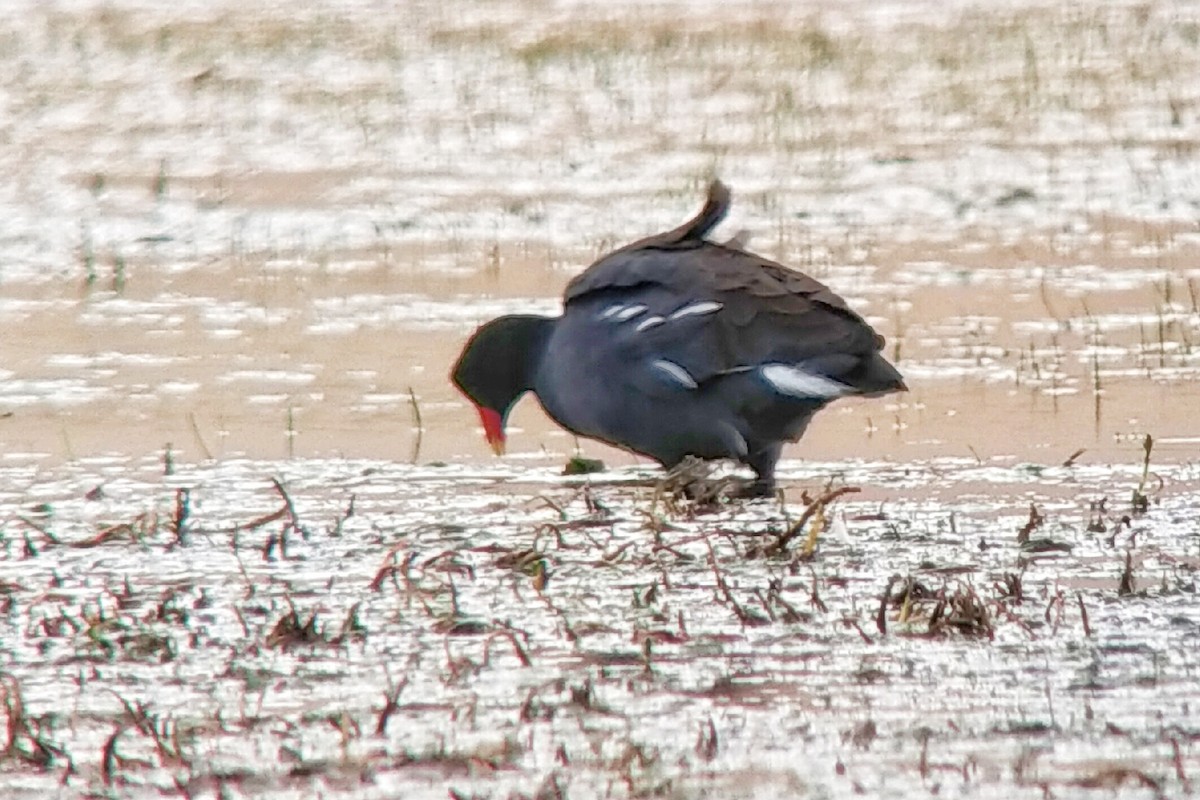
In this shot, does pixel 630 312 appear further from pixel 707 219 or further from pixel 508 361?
pixel 508 361

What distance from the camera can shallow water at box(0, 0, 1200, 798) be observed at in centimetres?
441

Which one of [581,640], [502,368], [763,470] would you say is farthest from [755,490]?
[581,640]

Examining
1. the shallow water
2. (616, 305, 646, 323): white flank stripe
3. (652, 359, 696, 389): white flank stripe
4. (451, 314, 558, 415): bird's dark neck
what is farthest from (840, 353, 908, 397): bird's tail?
(451, 314, 558, 415): bird's dark neck

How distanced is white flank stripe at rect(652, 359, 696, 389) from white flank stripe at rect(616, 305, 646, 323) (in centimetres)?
16

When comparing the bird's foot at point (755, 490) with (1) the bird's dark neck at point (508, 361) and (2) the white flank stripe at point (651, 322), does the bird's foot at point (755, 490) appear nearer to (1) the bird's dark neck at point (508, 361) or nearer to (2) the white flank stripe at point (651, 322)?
(2) the white flank stripe at point (651, 322)

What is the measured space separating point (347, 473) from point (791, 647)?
2.26 meters

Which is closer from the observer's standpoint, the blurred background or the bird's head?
the bird's head

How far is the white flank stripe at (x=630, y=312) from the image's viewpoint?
21.9 ft

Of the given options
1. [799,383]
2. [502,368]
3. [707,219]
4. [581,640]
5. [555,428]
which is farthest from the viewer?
[555,428]

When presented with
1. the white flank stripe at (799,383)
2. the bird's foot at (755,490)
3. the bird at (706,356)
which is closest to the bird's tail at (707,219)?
Answer: the bird at (706,356)

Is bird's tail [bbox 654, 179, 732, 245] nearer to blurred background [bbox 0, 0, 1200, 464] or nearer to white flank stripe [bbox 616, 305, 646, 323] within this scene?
white flank stripe [bbox 616, 305, 646, 323]

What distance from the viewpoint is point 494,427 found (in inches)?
287

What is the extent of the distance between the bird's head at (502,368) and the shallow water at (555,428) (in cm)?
14

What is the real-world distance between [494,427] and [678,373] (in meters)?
0.84
